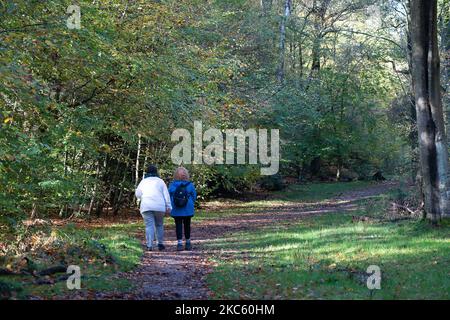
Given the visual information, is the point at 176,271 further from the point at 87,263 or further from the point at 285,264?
the point at 285,264

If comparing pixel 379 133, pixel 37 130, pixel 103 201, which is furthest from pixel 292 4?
pixel 37 130

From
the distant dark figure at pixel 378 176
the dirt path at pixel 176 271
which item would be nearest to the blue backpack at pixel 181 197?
the dirt path at pixel 176 271

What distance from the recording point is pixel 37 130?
12.2 meters

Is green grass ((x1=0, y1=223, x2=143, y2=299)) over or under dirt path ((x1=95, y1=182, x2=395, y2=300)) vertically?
over

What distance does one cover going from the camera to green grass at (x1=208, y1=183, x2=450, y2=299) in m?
7.63

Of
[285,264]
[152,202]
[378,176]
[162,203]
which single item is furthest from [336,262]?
[378,176]

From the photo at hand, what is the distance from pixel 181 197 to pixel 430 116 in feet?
22.1

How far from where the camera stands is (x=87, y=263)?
9.18 meters

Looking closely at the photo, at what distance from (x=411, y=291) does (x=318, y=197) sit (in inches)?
1032

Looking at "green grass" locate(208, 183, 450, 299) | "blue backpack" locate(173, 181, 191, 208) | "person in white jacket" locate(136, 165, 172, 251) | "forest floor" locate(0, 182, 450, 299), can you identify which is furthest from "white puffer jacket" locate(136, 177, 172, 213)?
"green grass" locate(208, 183, 450, 299)

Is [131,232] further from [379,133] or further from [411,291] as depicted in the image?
[379,133]

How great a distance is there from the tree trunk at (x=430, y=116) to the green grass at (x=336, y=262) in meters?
0.85

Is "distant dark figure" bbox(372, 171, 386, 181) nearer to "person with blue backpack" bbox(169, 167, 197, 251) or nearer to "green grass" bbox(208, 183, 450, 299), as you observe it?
"green grass" bbox(208, 183, 450, 299)

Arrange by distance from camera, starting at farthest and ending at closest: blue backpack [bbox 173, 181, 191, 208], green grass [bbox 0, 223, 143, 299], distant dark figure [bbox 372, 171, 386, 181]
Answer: distant dark figure [bbox 372, 171, 386, 181]
blue backpack [bbox 173, 181, 191, 208]
green grass [bbox 0, 223, 143, 299]
